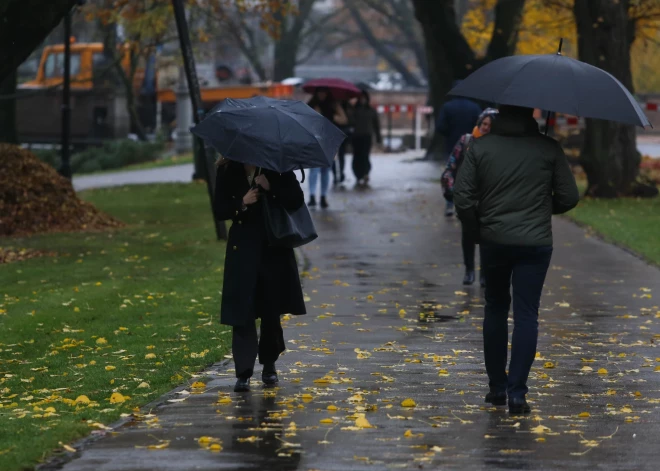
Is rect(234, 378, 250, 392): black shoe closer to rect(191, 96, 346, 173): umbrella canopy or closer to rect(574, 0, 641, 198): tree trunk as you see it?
rect(191, 96, 346, 173): umbrella canopy

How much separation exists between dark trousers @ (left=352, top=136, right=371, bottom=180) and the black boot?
52.6 ft

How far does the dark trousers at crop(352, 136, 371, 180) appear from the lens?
79.6 ft

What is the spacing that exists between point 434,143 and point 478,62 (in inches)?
284

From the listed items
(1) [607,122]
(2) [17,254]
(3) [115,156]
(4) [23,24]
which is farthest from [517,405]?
(3) [115,156]

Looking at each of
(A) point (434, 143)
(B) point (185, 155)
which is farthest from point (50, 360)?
(B) point (185, 155)

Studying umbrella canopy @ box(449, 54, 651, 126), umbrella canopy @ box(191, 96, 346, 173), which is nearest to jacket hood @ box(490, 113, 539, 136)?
umbrella canopy @ box(449, 54, 651, 126)

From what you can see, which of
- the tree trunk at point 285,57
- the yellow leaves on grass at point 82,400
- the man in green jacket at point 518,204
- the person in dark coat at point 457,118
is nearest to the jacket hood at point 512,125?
the man in green jacket at point 518,204

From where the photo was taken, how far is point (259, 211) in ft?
26.8

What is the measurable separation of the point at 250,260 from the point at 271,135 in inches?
29.4

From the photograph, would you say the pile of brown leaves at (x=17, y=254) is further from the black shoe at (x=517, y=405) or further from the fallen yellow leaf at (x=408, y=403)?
the black shoe at (x=517, y=405)

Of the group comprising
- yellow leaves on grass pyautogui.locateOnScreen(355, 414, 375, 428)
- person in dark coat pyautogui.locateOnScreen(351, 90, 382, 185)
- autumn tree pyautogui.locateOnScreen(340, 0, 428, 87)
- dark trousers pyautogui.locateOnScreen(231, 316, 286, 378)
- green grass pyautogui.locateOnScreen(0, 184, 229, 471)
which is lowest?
green grass pyautogui.locateOnScreen(0, 184, 229, 471)

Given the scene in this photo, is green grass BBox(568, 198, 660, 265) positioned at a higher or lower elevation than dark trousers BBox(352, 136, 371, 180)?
lower

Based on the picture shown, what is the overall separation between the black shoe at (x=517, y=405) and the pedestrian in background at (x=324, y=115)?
1276cm

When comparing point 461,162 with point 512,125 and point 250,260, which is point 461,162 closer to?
point 250,260
